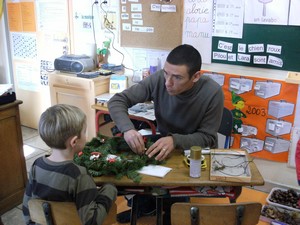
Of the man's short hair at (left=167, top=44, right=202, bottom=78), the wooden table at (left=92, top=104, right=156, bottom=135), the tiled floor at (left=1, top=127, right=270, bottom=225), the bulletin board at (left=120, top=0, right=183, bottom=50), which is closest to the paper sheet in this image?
the man's short hair at (left=167, top=44, right=202, bottom=78)

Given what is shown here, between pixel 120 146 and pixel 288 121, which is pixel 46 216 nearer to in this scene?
pixel 120 146

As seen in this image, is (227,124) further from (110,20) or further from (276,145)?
(110,20)

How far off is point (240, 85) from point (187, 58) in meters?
1.12

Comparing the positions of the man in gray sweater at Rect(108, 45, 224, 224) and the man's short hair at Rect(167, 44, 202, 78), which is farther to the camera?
the man's short hair at Rect(167, 44, 202, 78)

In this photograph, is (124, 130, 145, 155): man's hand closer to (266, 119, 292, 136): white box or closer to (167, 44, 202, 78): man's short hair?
(167, 44, 202, 78): man's short hair

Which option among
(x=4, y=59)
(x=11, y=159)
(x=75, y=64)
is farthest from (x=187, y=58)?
(x=4, y=59)

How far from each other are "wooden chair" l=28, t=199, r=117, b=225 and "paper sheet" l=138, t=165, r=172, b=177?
0.36 metres

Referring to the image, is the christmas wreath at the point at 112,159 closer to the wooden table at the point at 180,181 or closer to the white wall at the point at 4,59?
the wooden table at the point at 180,181

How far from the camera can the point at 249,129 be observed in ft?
9.51

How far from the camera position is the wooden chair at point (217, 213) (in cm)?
129

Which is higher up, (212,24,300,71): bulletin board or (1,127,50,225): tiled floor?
(212,24,300,71): bulletin board

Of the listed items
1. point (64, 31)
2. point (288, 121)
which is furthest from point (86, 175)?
point (64, 31)

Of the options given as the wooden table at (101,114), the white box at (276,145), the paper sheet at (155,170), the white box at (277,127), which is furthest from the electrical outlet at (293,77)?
the paper sheet at (155,170)

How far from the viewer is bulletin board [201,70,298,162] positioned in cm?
269
